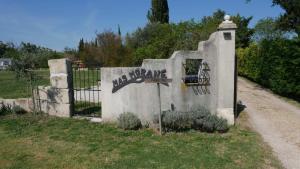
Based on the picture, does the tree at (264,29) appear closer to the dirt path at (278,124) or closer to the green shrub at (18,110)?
the dirt path at (278,124)

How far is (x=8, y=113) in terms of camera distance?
1087cm

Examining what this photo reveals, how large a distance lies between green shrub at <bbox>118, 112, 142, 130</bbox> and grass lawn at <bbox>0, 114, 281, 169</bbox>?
222 mm

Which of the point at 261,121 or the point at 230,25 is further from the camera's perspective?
the point at 261,121

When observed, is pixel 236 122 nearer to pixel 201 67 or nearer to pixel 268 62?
pixel 201 67

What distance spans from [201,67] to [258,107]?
407cm

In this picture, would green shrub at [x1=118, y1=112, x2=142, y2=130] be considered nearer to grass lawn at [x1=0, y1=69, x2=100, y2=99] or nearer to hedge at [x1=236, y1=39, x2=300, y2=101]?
grass lawn at [x1=0, y1=69, x2=100, y2=99]

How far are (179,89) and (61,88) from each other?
4.06 meters

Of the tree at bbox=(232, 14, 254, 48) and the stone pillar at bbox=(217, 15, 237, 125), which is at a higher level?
the tree at bbox=(232, 14, 254, 48)

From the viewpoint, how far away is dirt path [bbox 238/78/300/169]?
6.77 m

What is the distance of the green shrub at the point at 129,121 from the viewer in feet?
27.7

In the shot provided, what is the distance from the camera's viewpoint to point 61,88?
9.98 meters

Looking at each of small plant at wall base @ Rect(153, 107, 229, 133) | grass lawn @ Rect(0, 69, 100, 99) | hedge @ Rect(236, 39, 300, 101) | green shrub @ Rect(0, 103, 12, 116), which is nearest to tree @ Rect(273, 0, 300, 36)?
hedge @ Rect(236, 39, 300, 101)

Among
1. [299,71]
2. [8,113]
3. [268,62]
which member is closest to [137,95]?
[8,113]

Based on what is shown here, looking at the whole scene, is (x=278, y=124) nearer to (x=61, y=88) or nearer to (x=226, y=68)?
(x=226, y=68)
